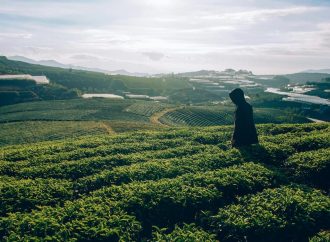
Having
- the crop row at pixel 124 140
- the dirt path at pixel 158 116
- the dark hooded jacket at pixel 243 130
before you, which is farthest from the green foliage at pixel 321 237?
the dirt path at pixel 158 116

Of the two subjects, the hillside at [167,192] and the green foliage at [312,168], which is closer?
the hillside at [167,192]

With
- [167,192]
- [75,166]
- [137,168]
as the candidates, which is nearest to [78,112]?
[75,166]

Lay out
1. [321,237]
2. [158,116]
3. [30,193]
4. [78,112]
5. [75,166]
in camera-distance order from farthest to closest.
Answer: [158,116] → [78,112] → [75,166] → [30,193] → [321,237]

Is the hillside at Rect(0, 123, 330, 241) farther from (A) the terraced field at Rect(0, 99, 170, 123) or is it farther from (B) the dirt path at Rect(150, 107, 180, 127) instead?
(A) the terraced field at Rect(0, 99, 170, 123)

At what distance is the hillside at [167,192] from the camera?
72.1 ft

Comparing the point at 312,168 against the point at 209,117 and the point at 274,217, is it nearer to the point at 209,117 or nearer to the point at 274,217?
the point at 274,217

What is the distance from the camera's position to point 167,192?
26406mm

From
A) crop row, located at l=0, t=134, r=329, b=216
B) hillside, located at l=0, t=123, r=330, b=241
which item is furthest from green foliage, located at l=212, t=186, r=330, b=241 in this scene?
crop row, located at l=0, t=134, r=329, b=216

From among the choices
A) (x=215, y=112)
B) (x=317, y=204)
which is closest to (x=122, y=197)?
(x=317, y=204)

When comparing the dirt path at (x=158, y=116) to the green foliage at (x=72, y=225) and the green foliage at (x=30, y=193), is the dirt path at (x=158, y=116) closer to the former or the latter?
the green foliage at (x=30, y=193)

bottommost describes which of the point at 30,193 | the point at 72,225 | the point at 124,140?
the point at 72,225

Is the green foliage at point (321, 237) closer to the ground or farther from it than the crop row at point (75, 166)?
closer to the ground

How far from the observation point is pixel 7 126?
8388cm

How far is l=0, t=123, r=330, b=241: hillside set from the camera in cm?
2198
